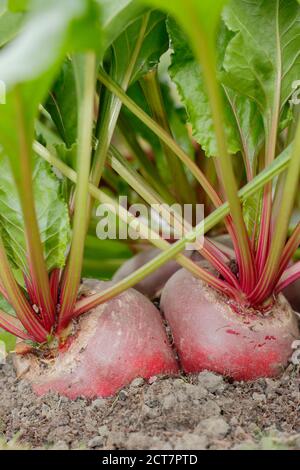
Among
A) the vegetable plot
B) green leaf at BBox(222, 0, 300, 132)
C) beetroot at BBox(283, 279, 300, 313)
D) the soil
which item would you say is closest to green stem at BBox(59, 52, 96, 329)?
the vegetable plot

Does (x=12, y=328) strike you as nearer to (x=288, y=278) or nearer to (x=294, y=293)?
(x=288, y=278)

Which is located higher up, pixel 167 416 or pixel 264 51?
pixel 264 51

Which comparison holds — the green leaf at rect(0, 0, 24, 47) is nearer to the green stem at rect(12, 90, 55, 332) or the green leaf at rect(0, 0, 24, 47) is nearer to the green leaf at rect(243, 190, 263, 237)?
the green stem at rect(12, 90, 55, 332)

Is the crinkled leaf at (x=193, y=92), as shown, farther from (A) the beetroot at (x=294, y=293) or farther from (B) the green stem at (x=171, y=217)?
(A) the beetroot at (x=294, y=293)

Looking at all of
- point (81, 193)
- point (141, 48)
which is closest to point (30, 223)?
point (81, 193)

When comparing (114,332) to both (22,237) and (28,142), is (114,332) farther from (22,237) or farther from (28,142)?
(28,142)

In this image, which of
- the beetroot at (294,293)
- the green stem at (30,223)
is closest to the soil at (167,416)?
the green stem at (30,223)
